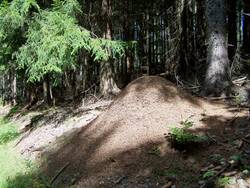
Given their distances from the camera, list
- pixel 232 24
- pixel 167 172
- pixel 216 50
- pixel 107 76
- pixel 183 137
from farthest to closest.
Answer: pixel 232 24 → pixel 107 76 → pixel 216 50 → pixel 183 137 → pixel 167 172

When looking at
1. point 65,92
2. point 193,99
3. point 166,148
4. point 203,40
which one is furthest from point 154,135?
point 65,92

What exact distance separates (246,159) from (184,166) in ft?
3.37

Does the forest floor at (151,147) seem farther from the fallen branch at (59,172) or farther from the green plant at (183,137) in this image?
the green plant at (183,137)

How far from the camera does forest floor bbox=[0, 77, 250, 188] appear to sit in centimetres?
610

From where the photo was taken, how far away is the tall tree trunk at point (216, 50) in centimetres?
971

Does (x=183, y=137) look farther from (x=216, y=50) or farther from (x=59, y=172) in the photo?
(x=216, y=50)

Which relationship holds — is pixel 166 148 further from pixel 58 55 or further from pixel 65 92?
pixel 65 92

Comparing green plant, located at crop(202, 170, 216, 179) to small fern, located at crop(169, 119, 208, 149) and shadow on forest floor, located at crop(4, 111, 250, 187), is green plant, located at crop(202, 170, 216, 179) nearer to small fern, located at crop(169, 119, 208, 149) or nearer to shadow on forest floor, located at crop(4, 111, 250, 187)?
shadow on forest floor, located at crop(4, 111, 250, 187)

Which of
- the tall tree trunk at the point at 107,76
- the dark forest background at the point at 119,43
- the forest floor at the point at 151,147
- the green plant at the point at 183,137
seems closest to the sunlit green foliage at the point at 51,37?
the dark forest background at the point at 119,43

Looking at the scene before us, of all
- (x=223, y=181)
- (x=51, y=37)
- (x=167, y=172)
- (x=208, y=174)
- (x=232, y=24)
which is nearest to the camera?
(x=223, y=181)

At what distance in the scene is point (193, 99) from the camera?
341 inches

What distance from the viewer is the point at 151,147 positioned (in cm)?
708

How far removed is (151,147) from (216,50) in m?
4.01

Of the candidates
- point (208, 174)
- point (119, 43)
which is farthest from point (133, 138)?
point (119, 43)
